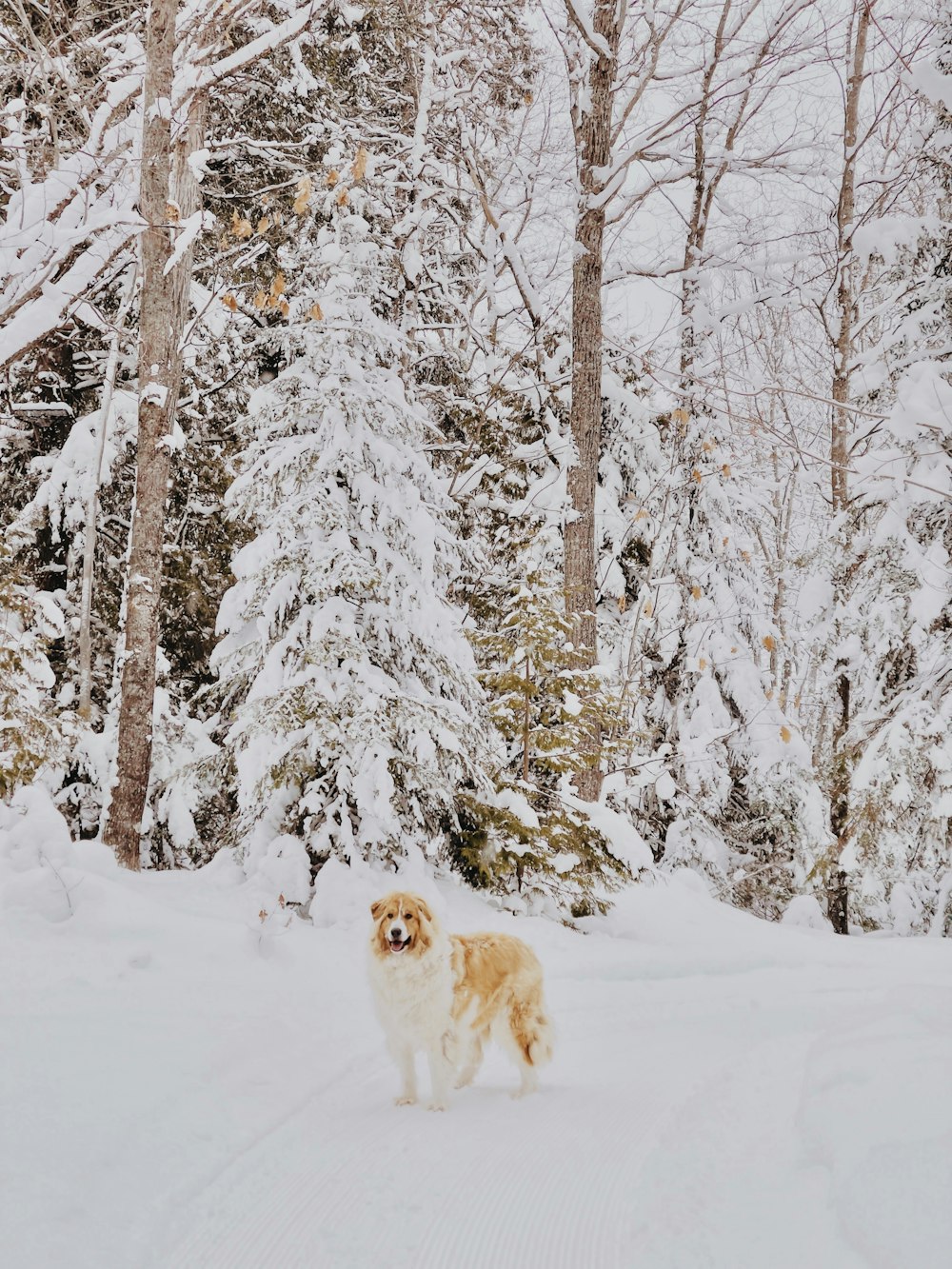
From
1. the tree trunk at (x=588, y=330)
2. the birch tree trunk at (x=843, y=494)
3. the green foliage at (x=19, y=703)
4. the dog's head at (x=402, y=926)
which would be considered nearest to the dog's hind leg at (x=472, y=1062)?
the dog's head at (x=402, y=926)

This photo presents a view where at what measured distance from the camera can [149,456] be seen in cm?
844

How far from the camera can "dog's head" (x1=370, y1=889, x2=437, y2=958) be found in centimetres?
471

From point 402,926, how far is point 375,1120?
0.88 metres

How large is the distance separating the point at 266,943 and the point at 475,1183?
2954 millimetres

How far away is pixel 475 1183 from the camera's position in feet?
12.0

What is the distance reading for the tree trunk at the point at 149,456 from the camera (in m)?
8.22

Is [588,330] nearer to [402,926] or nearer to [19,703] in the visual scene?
[19,703]

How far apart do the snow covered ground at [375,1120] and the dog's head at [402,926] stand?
0.75m

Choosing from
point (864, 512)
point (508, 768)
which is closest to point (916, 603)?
point (864, 512)

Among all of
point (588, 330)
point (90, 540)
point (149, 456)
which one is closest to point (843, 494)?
point (588, 330)

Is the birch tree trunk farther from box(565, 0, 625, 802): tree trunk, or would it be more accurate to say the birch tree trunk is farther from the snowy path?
the snowy path

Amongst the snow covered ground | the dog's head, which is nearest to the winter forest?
the snow covered ground

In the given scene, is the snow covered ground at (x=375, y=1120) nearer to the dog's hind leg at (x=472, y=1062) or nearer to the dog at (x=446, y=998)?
the dog's hind leg at (x=472, y=1062)

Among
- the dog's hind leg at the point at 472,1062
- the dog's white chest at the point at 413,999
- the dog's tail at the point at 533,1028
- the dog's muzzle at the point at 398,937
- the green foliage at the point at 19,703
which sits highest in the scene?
the green foliage at the point at 19,703
